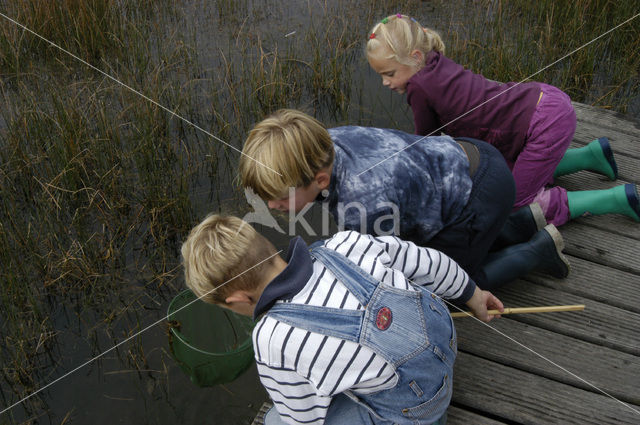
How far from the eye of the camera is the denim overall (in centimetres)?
137

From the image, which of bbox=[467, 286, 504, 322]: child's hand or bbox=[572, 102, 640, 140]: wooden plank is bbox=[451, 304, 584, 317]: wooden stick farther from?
bbox=[572, 102, 640, 140]: wooden plank

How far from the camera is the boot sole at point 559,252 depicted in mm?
2252

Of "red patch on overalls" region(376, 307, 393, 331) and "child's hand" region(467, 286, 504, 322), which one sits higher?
"red patch on overalls" region(376, 307, 393, 331)

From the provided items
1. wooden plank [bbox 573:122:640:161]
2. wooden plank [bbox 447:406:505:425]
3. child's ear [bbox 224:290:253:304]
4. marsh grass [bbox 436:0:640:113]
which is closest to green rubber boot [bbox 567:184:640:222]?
wooden plank [bbox 573:122:640:161]

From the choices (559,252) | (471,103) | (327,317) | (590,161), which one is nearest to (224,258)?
(327,317)

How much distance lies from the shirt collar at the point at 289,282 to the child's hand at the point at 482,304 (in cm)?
75

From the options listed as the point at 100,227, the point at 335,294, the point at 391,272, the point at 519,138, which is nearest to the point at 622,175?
the point at 519,138

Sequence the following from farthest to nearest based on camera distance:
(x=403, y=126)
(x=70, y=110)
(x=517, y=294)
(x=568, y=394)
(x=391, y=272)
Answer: (x=403, y=126)
(x=70, y=110)
(x=517, y=294)
(x=568, y=394)
(x=391, y=272)

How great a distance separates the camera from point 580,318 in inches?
86.7

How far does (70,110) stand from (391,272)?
271 cm

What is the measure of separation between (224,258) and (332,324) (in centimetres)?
31

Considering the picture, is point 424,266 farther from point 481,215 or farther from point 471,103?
point 471,103

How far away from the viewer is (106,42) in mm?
4457

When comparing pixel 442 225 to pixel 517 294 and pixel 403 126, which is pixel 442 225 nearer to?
pixel 517 294
